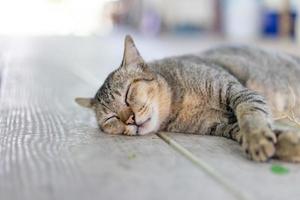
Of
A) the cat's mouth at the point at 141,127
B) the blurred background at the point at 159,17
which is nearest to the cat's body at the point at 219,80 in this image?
the cat's mouth at the point at 141,127

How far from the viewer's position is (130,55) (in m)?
1.64

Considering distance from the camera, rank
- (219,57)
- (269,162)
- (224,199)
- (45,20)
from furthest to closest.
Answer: (45,20) → (219,57) → (269,162) → (224,199)

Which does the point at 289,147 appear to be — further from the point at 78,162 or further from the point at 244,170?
the point at 78,162

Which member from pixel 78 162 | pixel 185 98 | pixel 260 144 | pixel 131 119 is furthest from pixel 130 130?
pixel 260 144

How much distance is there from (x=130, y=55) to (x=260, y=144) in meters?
0.63

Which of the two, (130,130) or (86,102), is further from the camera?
(86,102)

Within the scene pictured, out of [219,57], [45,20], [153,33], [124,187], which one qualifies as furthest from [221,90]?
[45,20]

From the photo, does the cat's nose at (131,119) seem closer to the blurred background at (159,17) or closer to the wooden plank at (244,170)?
the wooden plank at (244,170)

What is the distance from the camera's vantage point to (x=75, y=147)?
1.33 m

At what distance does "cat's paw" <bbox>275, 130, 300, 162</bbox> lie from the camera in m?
1.13

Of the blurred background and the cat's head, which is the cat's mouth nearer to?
the cat's head

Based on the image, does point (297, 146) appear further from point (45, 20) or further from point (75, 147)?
point (45, 20)

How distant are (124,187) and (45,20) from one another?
9094 mm

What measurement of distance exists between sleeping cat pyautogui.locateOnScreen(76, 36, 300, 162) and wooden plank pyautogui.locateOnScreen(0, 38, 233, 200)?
0.08 metres
